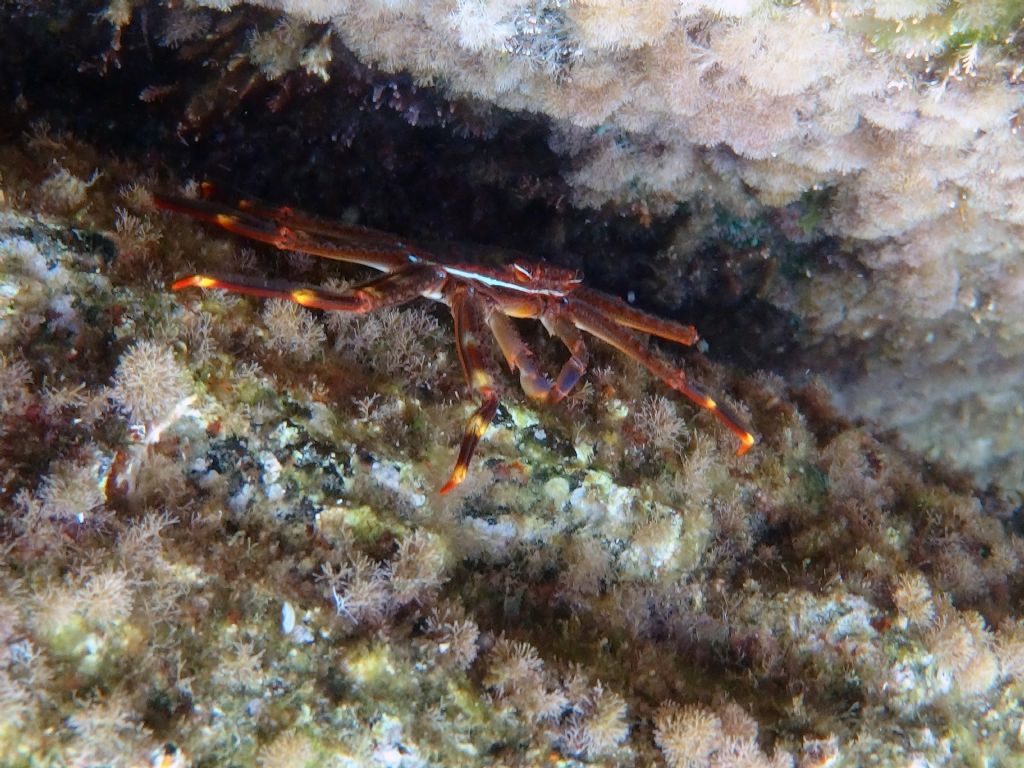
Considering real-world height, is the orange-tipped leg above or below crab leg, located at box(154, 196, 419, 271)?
below

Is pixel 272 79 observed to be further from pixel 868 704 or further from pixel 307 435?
pixel 868 704

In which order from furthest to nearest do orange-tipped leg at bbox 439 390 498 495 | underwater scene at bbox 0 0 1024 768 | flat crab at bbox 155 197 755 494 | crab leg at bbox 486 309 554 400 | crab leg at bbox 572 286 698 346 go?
crab leg at bbox 572 286 698 346 < crab leg at bbox 486 309 554 400 < flat crab at bbox 155 197 755 494 < orange-tipped leg at bbox 439 390 498 495 < underwater scene at bbox 0 0 1024 768

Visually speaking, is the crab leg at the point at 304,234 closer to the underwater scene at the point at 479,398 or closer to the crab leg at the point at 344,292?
the underwater scene at the point at 479,398

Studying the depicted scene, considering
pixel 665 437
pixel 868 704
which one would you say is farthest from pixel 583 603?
pixel 868 704

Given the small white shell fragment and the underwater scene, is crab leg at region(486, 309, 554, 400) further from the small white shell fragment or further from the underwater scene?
the small white shell fragment

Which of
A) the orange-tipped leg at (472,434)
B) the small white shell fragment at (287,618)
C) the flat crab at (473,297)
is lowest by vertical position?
the small white shell fragment at (287,618)

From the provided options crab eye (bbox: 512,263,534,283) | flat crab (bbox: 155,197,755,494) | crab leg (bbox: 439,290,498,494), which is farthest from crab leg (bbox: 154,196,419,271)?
crab eye (bbox: 512,263,534,283)

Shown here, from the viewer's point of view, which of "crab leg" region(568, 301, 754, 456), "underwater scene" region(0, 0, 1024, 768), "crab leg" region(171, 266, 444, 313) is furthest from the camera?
"crab leg" region(568, 301, 754, 456)

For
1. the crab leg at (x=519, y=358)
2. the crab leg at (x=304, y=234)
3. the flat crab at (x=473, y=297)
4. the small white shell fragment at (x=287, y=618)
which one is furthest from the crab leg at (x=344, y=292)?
the small white shell fragment at (x=287, y=618)
